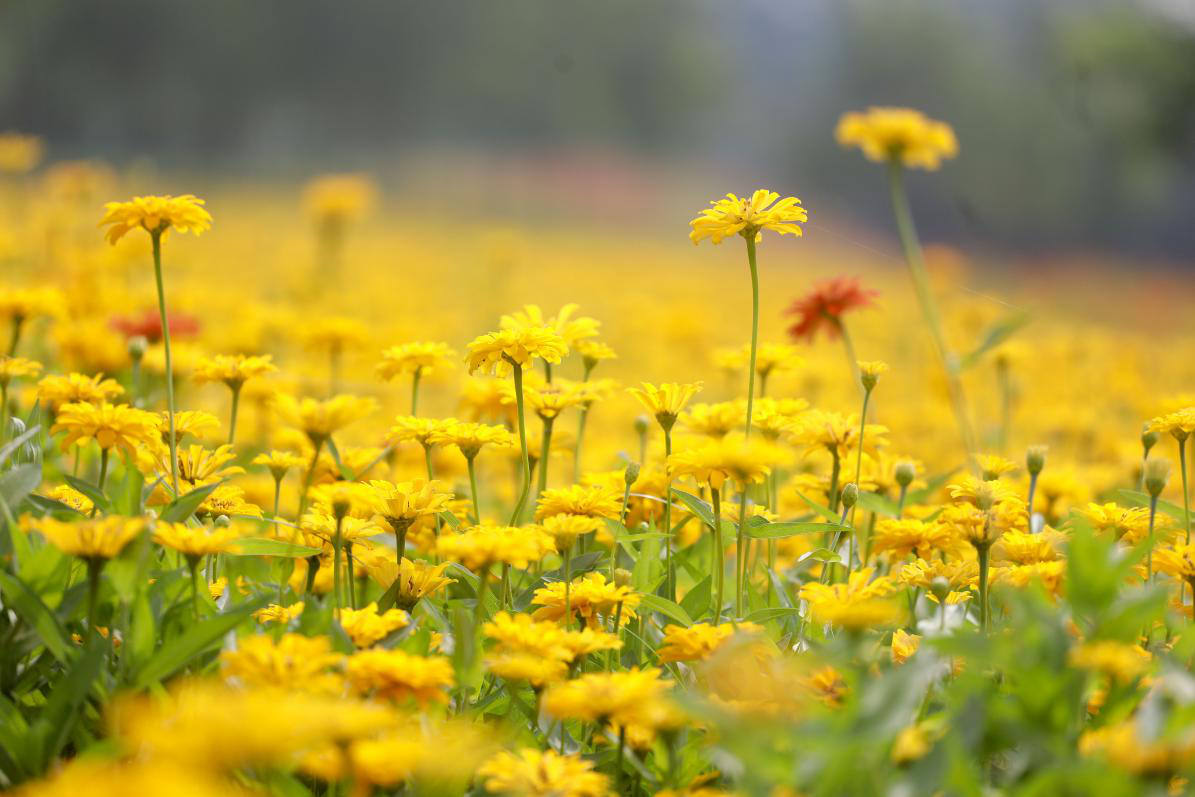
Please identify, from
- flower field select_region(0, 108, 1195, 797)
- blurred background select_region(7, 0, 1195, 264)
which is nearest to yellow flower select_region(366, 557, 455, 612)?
flower field select_region(0, 108, 1195, 797)

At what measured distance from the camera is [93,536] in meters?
0.84

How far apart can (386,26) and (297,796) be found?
1780cm

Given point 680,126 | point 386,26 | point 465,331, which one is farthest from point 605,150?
point 465,331

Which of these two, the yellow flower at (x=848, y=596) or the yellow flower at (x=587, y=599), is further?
the yellow flower at (x=587, y=599)

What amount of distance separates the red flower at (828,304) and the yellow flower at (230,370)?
2.54 feet

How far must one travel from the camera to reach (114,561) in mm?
879

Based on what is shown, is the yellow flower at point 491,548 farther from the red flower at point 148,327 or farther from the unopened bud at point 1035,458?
the red flower at point 148,327

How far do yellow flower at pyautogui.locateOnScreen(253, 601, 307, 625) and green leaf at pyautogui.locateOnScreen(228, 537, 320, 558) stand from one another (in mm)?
59

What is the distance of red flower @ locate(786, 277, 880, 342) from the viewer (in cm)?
161

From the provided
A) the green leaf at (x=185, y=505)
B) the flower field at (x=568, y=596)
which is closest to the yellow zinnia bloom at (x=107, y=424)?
the flower field at (x=568, y=596)

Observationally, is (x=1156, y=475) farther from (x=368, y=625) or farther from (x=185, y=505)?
(x=185, y=505)

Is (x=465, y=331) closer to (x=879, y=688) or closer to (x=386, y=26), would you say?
(x=879, y=688)

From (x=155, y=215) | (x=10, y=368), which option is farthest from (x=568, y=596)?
(x=10, y=368)

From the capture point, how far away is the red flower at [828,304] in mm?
1605
